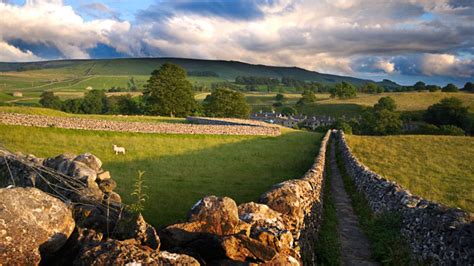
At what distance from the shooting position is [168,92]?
74812 mm

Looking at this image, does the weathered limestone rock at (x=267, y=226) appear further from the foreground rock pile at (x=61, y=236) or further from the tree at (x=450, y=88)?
the tree at (x=450, y=88)

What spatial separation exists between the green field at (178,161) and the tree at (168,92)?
1503 inches

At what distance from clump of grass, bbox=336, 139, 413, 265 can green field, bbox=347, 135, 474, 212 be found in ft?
20.7

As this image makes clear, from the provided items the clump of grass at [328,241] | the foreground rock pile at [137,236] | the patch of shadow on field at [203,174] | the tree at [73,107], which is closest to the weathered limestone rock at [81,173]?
the patch of shadow on field at [203,174]

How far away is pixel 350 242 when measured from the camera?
11.1 m

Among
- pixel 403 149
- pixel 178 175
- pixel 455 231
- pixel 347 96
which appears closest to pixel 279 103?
pixel 347 96

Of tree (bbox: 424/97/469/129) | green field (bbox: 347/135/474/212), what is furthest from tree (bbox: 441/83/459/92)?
green field (bbox: 347/135/474/212)

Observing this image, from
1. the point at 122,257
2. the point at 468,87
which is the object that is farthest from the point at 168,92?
the point at 468,87

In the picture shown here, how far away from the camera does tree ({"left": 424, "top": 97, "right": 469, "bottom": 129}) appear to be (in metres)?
86.1

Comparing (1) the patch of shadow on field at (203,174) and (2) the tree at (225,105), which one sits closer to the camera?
(1) the patch of shadow on field at (203,174)

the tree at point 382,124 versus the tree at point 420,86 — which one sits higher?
the tree at point 420,86

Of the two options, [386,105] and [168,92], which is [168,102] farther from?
[386,105]

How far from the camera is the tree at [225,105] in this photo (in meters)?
88.2

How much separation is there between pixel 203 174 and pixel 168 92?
2257 inches
